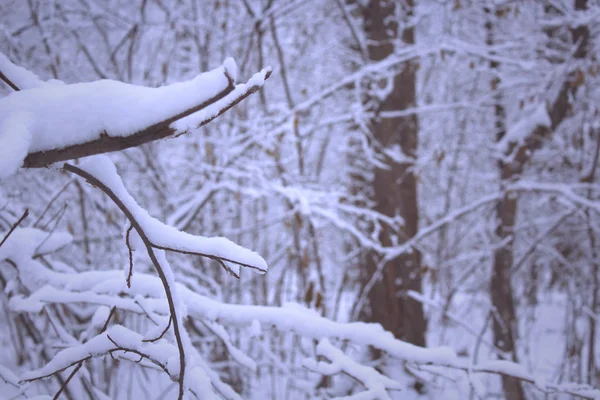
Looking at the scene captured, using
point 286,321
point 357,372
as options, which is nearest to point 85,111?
point 286,321

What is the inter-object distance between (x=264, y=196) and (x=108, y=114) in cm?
355

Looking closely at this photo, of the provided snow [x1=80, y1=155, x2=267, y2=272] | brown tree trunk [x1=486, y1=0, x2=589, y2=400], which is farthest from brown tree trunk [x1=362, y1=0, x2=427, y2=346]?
snow [x1=80, y1=155, x2=267, y2=272]

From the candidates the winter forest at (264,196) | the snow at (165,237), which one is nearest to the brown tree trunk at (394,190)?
the winter forest at (264,196)

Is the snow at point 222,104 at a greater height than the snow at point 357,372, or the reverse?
the snow at point 222,104

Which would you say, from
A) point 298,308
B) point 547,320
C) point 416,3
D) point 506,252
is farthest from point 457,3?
point 547,320

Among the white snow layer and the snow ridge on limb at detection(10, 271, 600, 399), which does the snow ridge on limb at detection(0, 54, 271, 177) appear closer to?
the white snow layer

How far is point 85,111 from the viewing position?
1.57ft

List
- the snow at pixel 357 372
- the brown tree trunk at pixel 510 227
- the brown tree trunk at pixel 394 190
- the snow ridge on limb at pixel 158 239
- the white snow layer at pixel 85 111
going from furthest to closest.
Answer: the brown tree trunk at pixel 394 190, the brown tree trunk at pixel 510 227, the snow at pixel 357 372, the snow ridge on limb at pixel 158 239, the white snow layer at pixel 85 111

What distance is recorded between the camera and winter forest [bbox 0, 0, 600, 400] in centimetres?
61

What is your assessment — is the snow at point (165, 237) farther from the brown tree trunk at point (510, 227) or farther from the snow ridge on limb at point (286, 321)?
the brown tree trunk at point (510, 227)

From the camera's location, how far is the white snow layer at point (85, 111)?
17.0 inches

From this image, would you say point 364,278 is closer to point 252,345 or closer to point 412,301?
point 412,301

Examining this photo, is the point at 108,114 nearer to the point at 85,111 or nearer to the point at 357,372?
the point at 85,111

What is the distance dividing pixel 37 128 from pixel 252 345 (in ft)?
14.4
